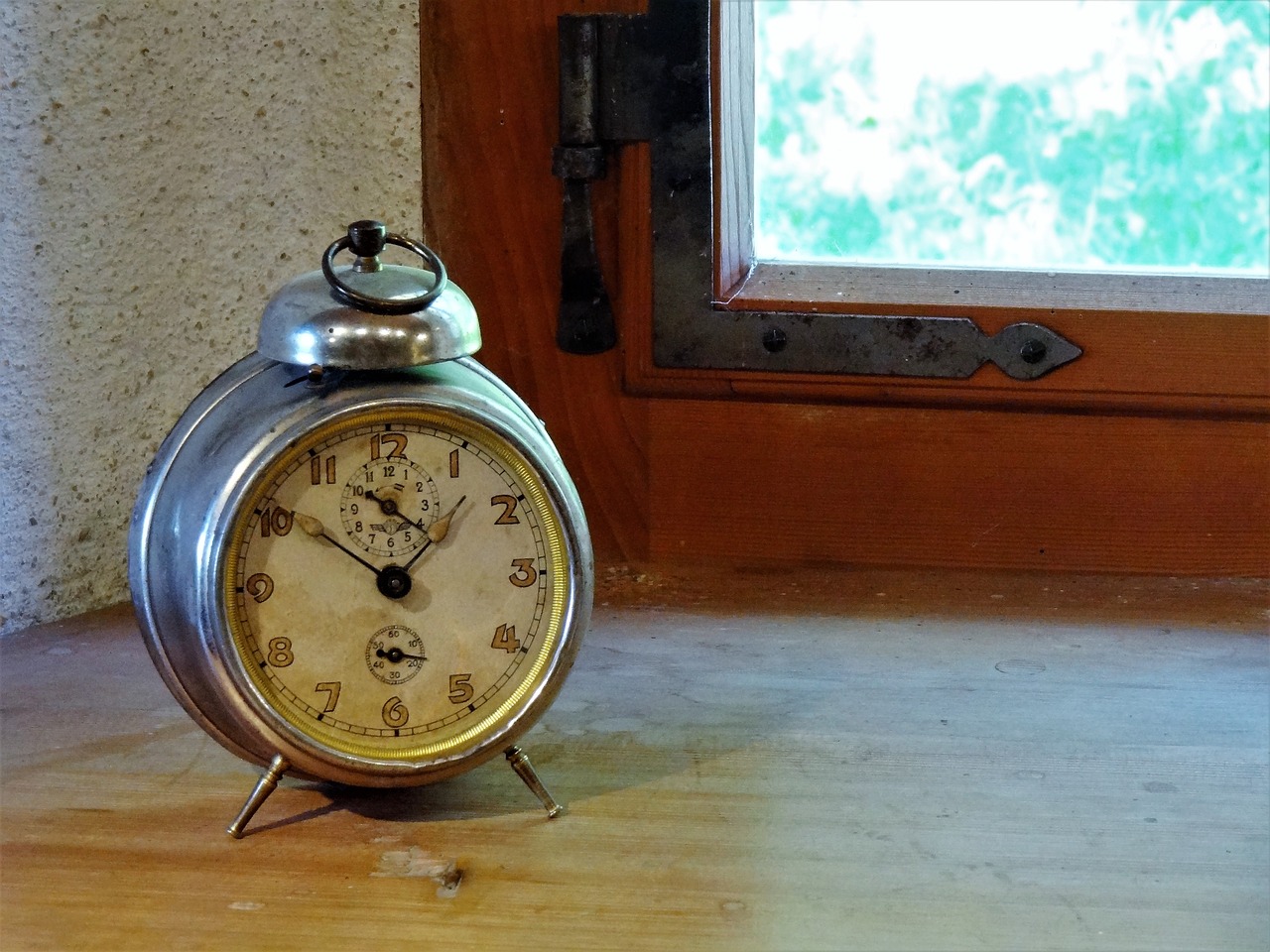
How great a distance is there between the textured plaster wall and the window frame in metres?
0.27

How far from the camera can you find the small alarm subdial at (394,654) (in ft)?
2.94

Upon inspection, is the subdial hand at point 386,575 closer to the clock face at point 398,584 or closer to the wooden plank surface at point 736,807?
the clock face at point 398,584

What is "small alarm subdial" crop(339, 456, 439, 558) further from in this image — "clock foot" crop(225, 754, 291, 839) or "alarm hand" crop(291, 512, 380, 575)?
"clock foot" crop(225, 754, 291, 839)

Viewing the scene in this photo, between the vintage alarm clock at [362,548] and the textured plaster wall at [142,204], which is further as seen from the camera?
the textured plaster wall at [142,204]

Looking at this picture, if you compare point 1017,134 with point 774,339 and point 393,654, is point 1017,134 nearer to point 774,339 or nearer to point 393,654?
point 774,339

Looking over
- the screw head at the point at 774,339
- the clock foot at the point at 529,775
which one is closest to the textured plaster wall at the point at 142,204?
the screw head at the point at 774,339

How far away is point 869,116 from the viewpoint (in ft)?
4.64

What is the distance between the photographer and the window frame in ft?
4.41

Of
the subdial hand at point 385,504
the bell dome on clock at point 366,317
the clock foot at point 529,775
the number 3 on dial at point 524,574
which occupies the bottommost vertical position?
the clock foot at point 529,775

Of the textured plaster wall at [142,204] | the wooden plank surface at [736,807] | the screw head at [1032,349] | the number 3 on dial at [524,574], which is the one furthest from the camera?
the screw head at [1032,349]

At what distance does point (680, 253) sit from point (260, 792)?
683 millimetres

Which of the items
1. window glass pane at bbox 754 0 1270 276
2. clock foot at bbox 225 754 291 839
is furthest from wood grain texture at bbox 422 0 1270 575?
clock foot at bbox 225 754 291 839

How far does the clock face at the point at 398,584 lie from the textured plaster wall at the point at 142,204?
488 millimetres

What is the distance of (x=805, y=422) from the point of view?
55.1 inches
